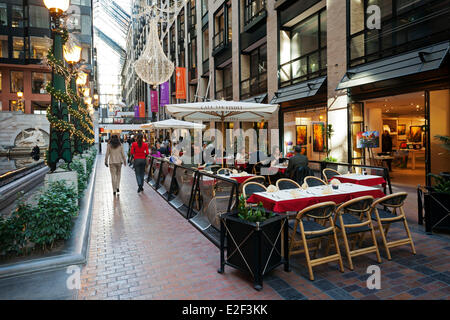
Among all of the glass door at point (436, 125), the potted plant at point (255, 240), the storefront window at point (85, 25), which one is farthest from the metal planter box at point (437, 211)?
the storefront window at point (85, 25)

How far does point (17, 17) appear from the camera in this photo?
39.3m

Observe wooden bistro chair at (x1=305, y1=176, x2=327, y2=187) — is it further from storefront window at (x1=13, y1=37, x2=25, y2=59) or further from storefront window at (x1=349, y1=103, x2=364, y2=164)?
storefront window at (x1=13, y1=37, x2=25, y2=59)

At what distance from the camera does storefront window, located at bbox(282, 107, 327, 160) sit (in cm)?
1488

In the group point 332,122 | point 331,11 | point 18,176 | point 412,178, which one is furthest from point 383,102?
point 18,176

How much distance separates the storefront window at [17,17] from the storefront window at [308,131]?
3992 centimetres

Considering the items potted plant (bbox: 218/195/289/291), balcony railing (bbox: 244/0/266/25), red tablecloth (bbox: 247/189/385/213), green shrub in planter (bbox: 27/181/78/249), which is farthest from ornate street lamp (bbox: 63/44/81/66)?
balcony railing (bbox: 244/0/266/25)

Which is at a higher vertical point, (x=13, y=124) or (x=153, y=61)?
(x=153, y=61)

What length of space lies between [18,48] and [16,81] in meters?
4.53

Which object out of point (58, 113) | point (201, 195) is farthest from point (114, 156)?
point (201, 195)

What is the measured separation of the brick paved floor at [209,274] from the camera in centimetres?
377

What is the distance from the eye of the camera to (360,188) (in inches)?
234

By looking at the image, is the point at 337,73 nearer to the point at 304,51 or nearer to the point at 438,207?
the point at 304,51

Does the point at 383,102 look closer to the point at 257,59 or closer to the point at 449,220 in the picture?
the point at 449,220

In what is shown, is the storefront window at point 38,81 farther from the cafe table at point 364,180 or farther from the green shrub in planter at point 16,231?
the cafe table at point 364,180
